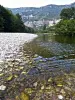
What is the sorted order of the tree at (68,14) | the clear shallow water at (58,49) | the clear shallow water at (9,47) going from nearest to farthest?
the clear shallow water at (9,47)
the clear shallow water at (58,49)
the tree at (68,14)

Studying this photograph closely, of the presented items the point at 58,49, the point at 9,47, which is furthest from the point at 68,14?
the point at 9,47

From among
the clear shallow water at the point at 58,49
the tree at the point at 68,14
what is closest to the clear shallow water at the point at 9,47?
the clear shallow water at the point at 58,49

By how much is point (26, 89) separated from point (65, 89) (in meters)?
1.32

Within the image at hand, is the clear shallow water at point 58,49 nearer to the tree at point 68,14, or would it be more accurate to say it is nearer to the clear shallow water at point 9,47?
the clear shallow water at point 9,47

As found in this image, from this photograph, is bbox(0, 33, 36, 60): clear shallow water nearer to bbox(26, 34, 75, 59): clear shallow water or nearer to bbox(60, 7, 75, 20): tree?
bbox(26, 34, 75, 59): clear shallow water

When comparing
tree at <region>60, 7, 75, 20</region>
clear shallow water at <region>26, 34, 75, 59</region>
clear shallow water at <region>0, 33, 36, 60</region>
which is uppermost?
tree at <region>60, 7, 75, 20</region>

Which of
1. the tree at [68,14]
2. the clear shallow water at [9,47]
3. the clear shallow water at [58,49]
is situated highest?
the tree at [68,14]

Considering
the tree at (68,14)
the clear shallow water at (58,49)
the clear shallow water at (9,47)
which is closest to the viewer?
the clear shallow water at (9,47)

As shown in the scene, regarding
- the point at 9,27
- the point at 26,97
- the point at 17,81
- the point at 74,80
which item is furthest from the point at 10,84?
the point at 9,27

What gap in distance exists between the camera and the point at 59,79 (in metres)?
7.56

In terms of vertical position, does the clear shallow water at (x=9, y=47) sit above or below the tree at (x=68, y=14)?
below

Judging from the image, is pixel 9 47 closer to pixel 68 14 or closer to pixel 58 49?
pixel 58 49

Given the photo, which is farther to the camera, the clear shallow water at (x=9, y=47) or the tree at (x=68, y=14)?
the tree at (x=68, y=14)

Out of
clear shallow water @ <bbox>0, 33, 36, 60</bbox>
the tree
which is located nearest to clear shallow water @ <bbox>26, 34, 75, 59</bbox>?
clear shallow water @ <bbox>0, 33, 36, 60</bbox>
